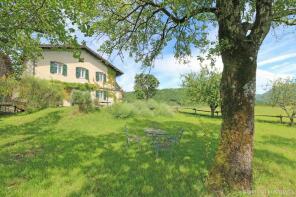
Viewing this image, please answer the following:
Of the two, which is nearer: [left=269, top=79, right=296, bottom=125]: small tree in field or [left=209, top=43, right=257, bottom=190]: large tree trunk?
[left=209, top=43, right=257, bottom=190]: large tree trunk

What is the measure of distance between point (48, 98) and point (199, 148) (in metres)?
23.3

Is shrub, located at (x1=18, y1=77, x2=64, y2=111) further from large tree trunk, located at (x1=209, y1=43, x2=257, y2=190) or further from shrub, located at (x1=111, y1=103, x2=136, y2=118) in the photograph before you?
large tree trunk, located at (x1=209, y1=43, x2=257, y2=190)

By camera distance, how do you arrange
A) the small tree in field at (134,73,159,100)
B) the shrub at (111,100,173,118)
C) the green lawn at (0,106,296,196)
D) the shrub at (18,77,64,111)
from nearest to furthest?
the green lawn at (0,106,296,196), the shrub at (111,100,173,118), the shrub at (18,77,64,111), the small tree in field at (134,73,159,100)

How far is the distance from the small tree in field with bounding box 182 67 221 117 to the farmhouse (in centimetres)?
1073

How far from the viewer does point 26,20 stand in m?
12.4

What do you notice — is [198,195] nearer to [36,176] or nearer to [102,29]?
[36,176]

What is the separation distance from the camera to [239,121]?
6988 mm

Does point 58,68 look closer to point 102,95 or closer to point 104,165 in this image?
point 102,95

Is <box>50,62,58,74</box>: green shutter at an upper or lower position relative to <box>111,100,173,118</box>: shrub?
upper

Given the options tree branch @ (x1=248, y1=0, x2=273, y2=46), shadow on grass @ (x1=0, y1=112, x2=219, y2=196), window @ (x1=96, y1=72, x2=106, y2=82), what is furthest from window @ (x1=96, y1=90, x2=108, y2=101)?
tree branch @ (x1=248, y1=0, x2=273, y2=46)

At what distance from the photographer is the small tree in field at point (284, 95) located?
34.7 m

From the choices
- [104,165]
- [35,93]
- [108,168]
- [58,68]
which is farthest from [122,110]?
[58,68]

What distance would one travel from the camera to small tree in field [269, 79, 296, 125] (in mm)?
34719

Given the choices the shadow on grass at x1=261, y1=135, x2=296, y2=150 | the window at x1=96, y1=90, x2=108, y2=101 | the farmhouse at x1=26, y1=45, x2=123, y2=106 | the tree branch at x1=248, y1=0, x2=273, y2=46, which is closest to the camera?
the tree branch at x1=248, y1=0, x2=273, y2=46
